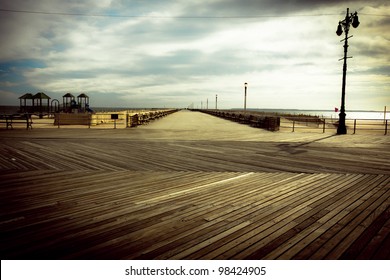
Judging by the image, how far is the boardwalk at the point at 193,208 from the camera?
118 inches

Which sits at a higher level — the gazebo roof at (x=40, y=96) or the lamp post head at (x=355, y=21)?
the lamp post head at (x=355, y=21)

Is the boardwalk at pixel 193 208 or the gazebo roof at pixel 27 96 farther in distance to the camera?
the gazebo roof at pixel 27 96

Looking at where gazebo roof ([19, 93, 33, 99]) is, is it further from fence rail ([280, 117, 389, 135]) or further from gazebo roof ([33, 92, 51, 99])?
fence rail ([280, 117, 389, 135])

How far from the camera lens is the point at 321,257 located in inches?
112

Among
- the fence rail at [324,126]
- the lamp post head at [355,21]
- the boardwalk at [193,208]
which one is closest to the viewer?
the boardwalk at [193,208]

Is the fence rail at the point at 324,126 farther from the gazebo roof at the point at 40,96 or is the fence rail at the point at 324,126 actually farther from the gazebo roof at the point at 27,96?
the gazebo roof at the point at 27,96

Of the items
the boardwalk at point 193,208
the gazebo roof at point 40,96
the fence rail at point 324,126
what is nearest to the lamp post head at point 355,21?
the fence rail at point 324,126

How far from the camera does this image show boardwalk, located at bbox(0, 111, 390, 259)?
2.99 m

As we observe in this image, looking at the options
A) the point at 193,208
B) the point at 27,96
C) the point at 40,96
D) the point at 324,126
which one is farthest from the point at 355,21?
the point at 27,96

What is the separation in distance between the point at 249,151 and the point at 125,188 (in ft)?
19.2

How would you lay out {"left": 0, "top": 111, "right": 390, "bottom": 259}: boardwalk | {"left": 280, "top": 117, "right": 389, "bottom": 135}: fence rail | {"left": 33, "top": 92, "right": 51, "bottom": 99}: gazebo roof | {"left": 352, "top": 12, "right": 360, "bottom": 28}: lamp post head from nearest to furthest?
1. {"left": 0, "top": 111, "right": 390, "bottom": 259}: boardwalk
2. {"left": 352, "top": 12, "right": 360, "bottom": 28}: lamp post head
3. {"left": 280, "top": 117, "right": 389, "bottom": 135}: fence rail
4. {"left": 33, "top": 92, "right": 51, "bottom": 99}: gazebo roof

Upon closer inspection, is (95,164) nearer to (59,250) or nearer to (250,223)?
(59,250)

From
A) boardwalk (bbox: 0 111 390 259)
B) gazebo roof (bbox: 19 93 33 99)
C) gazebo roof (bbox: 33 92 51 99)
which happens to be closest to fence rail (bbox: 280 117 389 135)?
boardwalk (bbox: 0 111 390 259)

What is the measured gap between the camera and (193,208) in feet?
13.8
